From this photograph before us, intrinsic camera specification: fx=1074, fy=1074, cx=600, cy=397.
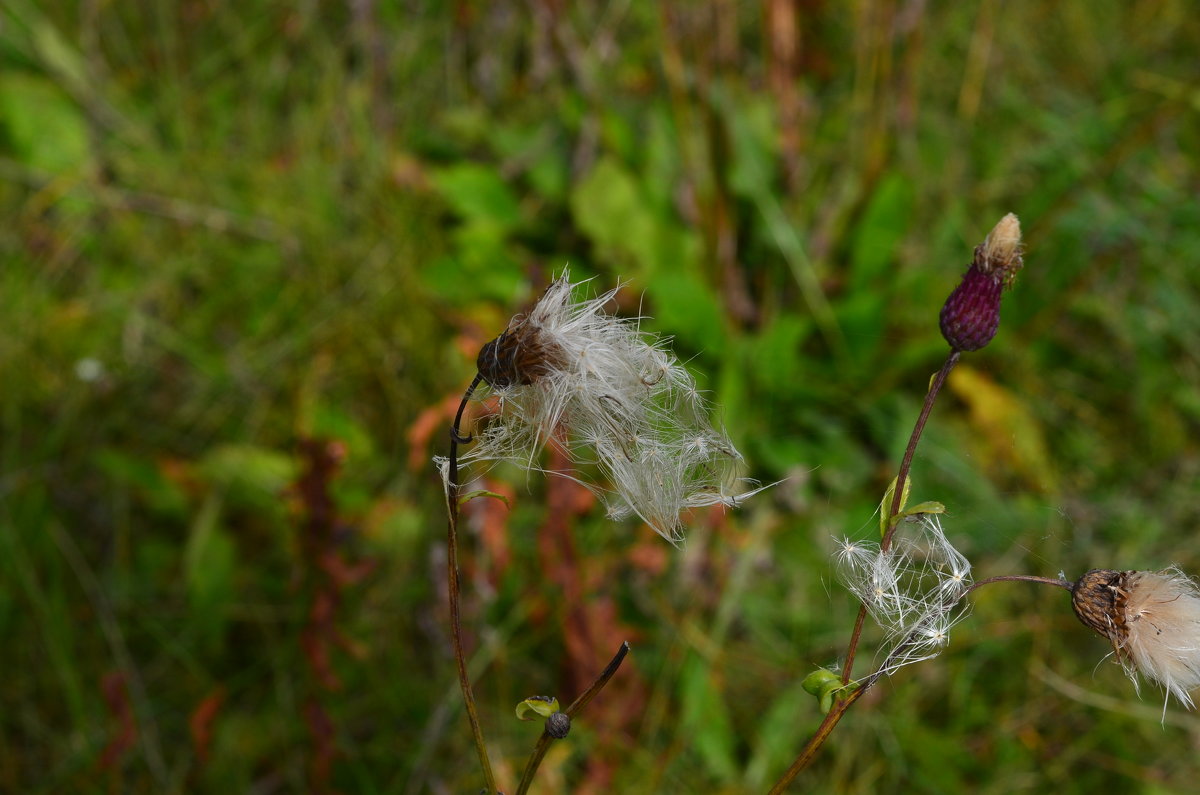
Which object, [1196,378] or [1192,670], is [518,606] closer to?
[1192,670]

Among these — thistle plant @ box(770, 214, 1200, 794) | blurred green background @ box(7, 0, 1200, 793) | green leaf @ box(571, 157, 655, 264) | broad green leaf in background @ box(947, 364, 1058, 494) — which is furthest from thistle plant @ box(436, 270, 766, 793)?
green leaf @ box(571, 157, 655, 264)

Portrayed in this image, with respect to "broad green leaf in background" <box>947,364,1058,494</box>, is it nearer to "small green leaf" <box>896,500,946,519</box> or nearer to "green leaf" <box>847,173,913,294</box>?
"green leaf" <box>847,173,913,294</box>

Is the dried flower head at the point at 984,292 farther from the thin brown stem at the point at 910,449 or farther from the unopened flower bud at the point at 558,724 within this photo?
the unopened flower bud at the point at 558,724

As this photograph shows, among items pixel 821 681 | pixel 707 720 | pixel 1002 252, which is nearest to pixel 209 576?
pixel 707 720

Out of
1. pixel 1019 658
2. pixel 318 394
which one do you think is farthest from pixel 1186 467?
pixel 318 394

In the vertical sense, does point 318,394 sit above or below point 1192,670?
below

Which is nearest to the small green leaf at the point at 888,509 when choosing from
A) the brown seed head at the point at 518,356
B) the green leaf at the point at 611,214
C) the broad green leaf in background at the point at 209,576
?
the brown seed head at the point at 518,356
